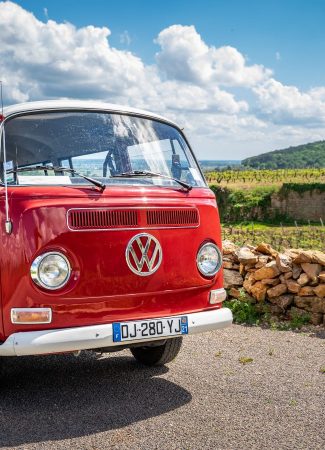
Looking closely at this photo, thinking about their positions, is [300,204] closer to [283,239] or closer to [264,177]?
[264,177]

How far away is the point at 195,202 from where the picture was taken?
16.4 feet

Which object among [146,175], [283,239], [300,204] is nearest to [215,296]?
[146,175]

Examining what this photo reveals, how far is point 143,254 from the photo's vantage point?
4.59 meters

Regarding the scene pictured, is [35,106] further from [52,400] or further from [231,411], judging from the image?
[231,411]

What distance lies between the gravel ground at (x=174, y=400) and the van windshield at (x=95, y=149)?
5.37 feet

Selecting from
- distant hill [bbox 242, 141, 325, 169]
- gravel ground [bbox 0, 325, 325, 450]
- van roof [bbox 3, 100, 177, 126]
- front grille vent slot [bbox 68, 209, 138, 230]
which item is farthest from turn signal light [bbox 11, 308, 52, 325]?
distant hill [bbox 242, 141, 325, 169]

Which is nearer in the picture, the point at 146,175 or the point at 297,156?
the point at 146,175

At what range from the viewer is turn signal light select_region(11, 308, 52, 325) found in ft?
13.9

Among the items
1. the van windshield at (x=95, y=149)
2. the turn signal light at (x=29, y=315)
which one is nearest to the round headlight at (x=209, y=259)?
the van windshield at (x=95, y=149)

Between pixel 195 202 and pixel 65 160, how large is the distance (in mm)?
1053

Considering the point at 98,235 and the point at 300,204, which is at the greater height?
the point at 98,235

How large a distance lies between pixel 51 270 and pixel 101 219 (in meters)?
0.50

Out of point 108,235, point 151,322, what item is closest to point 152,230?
point 108,235

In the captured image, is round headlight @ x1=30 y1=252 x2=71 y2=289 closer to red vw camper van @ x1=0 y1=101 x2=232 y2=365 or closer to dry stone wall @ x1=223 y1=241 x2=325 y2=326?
red vw camper van @ x1=0 y1=101 x2=232 y2=365
